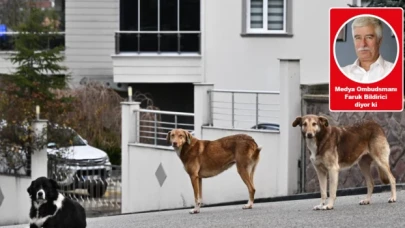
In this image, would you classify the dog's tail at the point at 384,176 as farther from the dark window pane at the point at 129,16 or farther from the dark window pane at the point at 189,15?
the dark window pane at the point at 129,16

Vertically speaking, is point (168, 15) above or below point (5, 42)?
above

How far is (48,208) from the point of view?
14750mm

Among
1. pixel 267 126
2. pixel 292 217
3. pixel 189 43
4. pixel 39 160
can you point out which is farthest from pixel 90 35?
pixel 292 217

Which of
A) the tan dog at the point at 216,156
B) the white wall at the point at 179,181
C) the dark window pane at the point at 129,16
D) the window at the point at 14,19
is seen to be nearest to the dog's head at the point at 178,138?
the tan dog at the point at 216,156

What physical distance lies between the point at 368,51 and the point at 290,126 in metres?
5.64

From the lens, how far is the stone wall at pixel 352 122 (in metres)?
20.8

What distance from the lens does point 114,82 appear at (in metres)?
38.2

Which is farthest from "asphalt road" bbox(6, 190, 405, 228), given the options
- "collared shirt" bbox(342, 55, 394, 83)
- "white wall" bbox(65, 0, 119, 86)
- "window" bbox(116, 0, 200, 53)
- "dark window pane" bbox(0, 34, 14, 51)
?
"dark window pane" bbox(0, 34, 14, 51)

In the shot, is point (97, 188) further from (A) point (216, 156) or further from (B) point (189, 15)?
(B) point (189, 15)

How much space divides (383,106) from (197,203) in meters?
3.81

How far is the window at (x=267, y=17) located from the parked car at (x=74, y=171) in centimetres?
712

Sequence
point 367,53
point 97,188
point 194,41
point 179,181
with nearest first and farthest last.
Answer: point 367,53 → point 179,181 → point 97,188 → point 194,41

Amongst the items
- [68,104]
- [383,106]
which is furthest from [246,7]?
[383,106]

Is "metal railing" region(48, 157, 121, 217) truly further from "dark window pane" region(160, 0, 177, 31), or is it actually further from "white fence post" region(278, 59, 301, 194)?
"dark window pane" region(160, 0, 177, 31)
